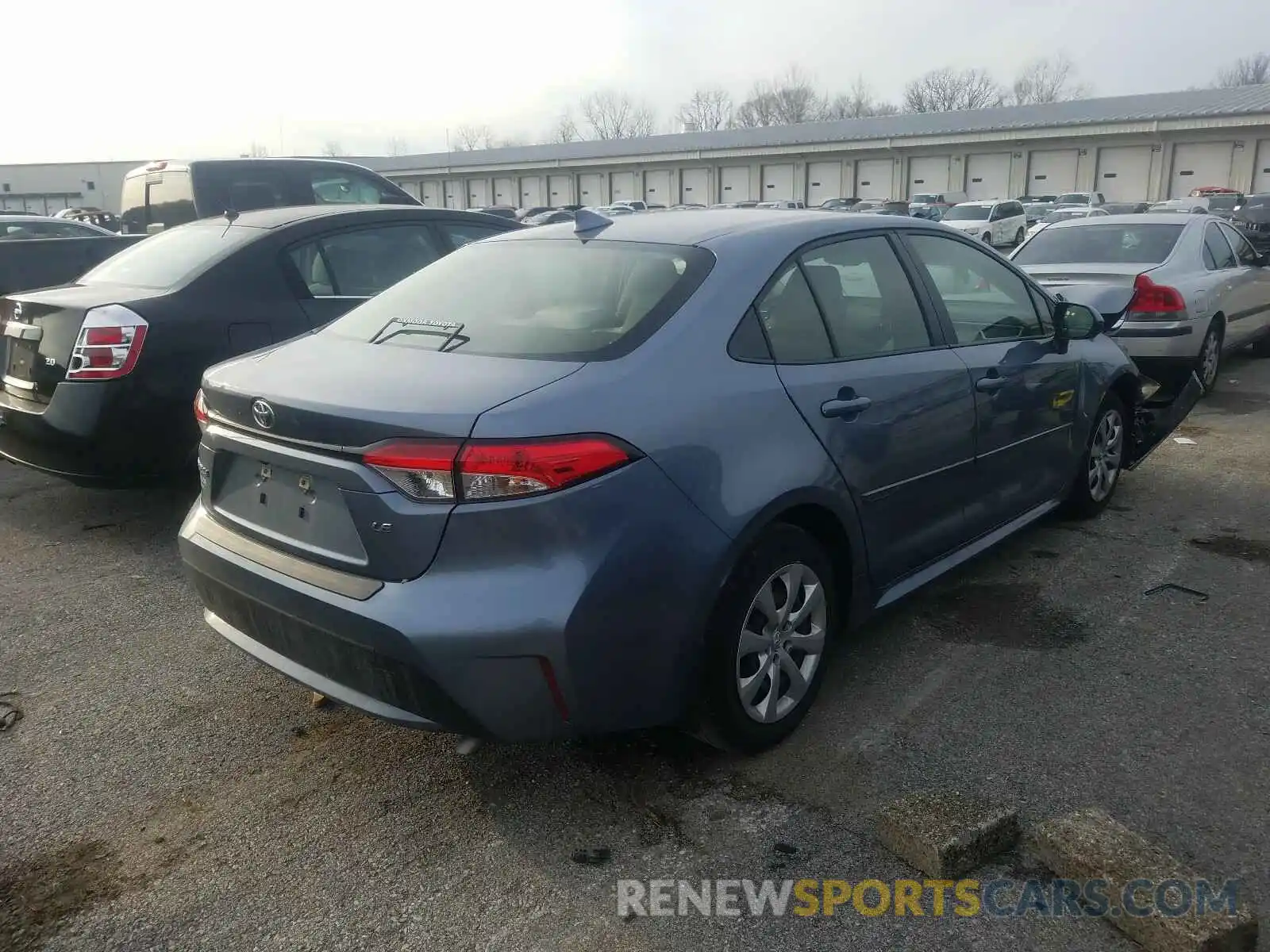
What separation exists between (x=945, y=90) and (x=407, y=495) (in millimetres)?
100706

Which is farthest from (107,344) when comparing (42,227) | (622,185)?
(622,185)

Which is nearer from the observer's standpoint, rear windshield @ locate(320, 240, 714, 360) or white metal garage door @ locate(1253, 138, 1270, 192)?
rear windshield @ locate(320, 240, 714, 360)

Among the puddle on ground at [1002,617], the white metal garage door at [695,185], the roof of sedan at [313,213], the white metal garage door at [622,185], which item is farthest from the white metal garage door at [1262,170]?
the puddle on ground at [1002,617]

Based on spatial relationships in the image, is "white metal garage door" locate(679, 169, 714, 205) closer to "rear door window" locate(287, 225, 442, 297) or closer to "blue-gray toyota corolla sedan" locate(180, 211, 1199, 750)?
"rear door window" locate(287, 225, 442, 297)

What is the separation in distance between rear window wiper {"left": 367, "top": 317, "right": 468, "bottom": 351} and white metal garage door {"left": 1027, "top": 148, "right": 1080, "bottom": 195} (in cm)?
4670

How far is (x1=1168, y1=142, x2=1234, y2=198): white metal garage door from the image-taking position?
1574 inches

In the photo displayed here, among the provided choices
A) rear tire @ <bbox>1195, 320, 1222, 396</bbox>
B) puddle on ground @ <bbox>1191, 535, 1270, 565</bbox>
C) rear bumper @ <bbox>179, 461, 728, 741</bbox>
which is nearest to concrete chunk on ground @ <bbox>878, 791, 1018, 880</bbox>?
rear bumper @ <bbox>179, 461, 728, 741</bbox>

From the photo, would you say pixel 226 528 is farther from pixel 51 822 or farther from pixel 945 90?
pixel 945 90

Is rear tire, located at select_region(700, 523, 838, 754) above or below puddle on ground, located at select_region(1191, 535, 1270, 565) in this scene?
above

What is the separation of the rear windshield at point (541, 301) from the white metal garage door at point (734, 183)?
5175 cm

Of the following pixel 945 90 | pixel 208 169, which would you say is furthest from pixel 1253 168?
pixel 945 90

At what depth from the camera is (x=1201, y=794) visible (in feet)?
9.68

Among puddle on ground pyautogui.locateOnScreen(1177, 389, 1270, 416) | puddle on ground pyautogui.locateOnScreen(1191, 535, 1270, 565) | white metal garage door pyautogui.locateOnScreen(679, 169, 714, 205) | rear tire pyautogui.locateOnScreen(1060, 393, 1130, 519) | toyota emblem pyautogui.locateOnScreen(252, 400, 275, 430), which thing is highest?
white metal garage door pyautogui.locateOnScreen(679, 169, 714, 205)

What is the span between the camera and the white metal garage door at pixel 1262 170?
3888 centimetres
